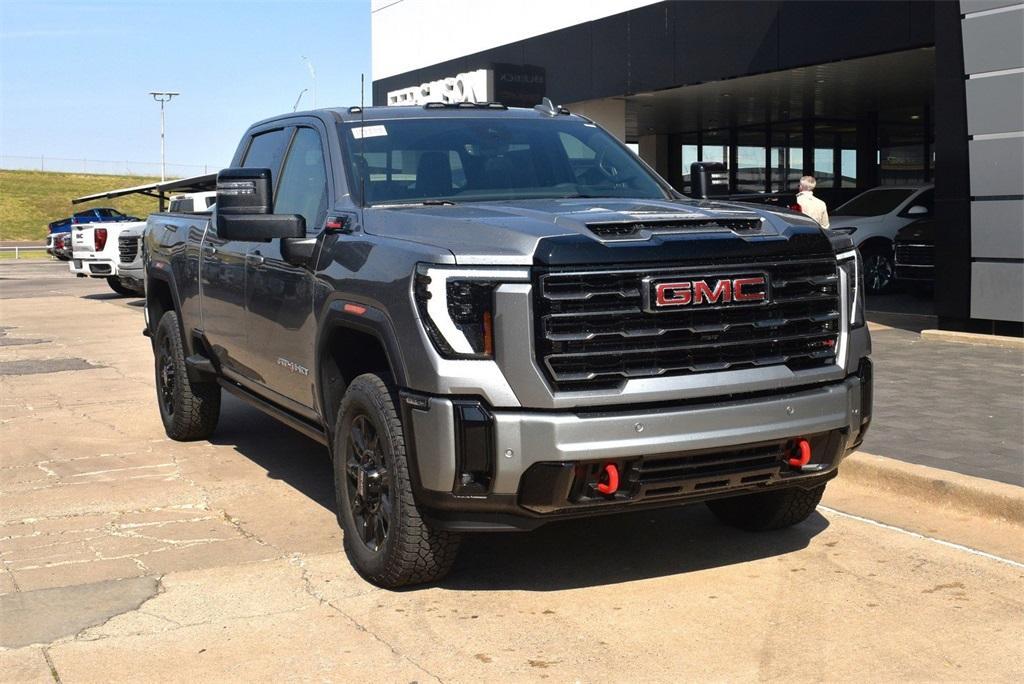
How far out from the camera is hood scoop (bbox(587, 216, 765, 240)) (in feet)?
15.9

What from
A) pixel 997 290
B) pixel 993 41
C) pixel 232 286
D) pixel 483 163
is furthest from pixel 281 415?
pixel 993 41

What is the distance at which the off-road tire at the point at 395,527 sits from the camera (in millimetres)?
4953

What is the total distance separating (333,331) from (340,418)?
1.31 feet

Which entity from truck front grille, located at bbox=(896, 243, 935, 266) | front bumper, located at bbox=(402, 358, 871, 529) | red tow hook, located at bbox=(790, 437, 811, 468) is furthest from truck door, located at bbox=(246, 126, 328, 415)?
truck front grille, located at bbox=(896, 243, 935, 266)

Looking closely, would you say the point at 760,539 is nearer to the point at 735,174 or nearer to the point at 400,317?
the point at 400,317

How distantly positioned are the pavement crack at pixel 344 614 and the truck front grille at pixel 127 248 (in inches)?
704

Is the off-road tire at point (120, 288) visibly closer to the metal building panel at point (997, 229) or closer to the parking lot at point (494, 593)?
the metal building panel at point (997, 229)

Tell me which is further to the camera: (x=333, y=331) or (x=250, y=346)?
(x=250, y=346)

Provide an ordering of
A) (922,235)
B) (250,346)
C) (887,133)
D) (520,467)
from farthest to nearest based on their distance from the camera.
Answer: (887,133), (922,235), (250,346), (520,467)

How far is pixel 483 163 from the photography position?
625 centimetres

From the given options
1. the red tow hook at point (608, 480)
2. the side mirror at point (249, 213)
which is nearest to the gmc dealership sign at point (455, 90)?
the side mirror at point (249, 213)

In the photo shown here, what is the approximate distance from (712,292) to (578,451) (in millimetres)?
831

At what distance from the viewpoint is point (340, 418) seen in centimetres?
547

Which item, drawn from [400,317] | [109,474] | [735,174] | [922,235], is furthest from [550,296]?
[735,174]
